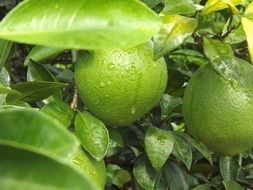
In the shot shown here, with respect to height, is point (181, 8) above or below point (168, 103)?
above

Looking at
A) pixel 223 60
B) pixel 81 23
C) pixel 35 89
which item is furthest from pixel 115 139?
pixel 81 23

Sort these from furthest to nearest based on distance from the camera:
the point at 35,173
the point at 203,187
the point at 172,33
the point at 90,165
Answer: the point at 203,187
the point at 90,165
the point at 172,33
the point at 35,173

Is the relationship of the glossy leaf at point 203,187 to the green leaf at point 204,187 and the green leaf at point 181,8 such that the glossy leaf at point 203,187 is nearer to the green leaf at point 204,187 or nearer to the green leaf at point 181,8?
the green leaf at point 204,187

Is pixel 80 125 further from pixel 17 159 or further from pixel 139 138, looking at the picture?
pixel 17 159

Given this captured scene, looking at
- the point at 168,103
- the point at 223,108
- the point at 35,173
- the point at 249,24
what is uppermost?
the point at 35,173

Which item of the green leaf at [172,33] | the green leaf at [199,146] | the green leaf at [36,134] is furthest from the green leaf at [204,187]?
the green leaf at [36,134]

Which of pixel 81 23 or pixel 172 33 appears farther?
pixel 172 33

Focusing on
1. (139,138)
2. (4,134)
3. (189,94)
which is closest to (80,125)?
(189,94)

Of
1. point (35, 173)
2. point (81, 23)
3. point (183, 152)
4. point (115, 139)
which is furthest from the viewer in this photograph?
point (183, 152)

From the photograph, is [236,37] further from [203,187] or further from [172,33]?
[203,187]
